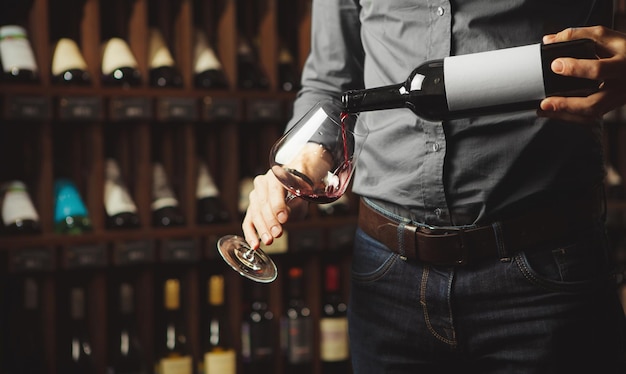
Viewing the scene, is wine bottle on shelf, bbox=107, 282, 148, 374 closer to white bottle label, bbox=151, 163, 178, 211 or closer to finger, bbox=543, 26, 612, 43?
white bottle label, bbox=151, 163, 178, 211

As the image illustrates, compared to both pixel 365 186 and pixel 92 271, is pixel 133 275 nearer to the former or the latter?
pixel 92 271

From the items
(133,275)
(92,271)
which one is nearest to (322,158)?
(92,271)

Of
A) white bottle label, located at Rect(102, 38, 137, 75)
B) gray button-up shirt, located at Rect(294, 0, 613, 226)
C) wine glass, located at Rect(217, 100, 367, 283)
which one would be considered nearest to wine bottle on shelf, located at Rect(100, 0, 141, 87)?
white bottle label, located at Rect(102, 38, 137, 75)

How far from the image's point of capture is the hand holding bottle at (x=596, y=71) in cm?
70

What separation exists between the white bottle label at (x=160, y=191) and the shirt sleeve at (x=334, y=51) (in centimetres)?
116

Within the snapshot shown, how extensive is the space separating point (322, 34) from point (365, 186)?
Answer: 27 cm

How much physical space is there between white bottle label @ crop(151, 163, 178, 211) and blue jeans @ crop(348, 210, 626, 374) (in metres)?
1.36

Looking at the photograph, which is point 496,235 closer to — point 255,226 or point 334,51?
point 255,226

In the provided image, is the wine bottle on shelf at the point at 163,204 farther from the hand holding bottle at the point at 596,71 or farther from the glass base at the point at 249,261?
the hand holding bottle at the point at 596,71

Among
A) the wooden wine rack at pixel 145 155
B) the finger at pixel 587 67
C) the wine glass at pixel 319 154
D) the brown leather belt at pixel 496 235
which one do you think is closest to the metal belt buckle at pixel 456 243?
the brown leather belt at pixel 496 235

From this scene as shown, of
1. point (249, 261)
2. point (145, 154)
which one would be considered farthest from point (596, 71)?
point (145, 154)

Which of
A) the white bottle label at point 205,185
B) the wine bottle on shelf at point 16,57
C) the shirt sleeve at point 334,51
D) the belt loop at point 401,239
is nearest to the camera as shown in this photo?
the belt loop at point 401,239

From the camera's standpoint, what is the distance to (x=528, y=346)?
2.83ft

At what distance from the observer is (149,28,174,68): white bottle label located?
2216 millimetres
